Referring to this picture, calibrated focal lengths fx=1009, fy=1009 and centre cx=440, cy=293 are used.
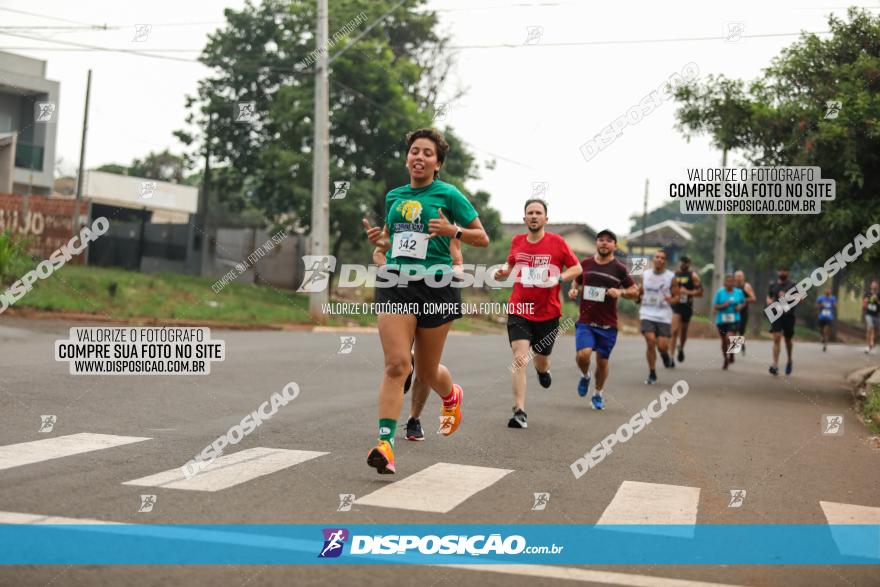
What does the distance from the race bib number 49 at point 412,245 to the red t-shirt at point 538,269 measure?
11.2 ft

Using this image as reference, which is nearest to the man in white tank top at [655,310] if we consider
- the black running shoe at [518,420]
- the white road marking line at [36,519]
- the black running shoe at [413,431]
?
the black running shoe at [518,420]

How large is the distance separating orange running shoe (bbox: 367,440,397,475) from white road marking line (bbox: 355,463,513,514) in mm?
115

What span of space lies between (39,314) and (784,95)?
14.6 meters

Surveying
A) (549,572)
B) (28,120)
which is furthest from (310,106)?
(549,572)

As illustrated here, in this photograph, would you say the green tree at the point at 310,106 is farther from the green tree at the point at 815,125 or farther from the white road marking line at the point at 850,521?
the white road marking line at the point at 850,521

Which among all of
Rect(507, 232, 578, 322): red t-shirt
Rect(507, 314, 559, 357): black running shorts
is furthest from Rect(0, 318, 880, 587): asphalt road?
Rect(507, 232, 578, 322): red t-shirt

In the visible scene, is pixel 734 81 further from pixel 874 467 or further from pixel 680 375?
pixel 874 467

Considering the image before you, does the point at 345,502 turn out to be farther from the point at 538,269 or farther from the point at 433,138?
the point at 538,269

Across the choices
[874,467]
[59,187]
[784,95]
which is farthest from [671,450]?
[59,187]

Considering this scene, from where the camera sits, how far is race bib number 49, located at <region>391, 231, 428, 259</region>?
6.68 metres

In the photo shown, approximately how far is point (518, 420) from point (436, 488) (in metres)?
3.35

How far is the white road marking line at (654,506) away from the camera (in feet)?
18.3

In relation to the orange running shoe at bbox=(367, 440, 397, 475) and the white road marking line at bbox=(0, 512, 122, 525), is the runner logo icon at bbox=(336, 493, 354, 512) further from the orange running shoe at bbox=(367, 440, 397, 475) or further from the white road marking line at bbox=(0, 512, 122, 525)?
the white road marking line at bbox=(0, 512, 122, 525)

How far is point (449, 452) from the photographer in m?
7.74
